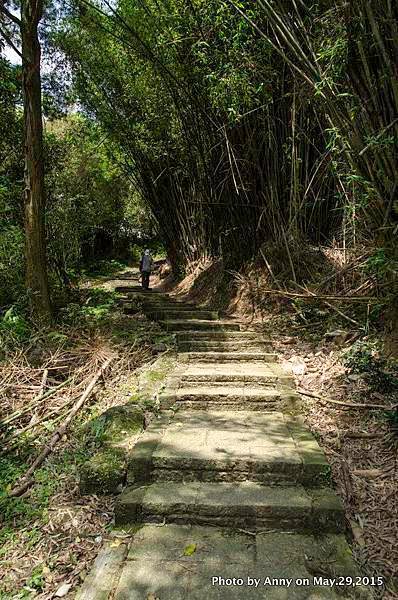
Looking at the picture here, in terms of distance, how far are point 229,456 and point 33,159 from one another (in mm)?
3606

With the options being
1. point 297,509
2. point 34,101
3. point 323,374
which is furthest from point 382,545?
point 34,101

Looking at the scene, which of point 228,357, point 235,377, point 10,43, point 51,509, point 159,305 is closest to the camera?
point 51,509

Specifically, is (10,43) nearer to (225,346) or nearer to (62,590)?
(225,346)

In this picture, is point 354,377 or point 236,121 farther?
point 236,121

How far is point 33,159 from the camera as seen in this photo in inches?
165

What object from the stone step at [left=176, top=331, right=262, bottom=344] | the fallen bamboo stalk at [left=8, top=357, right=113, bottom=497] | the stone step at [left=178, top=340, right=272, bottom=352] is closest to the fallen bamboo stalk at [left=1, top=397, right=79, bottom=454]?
the fallen bamboo stalk at [left=8, top=357, right=113, bottom=497]

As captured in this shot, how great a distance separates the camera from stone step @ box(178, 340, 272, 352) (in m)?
4.00

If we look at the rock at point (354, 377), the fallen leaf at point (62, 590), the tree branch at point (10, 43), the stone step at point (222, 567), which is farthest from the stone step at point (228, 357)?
the tree branch at point (10, 43)

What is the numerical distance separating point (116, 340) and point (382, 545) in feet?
10.1

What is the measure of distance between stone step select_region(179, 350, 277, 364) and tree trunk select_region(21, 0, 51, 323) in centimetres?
174

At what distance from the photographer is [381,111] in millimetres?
2641

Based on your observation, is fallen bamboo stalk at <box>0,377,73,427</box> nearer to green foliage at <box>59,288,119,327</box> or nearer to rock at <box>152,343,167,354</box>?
rock at <box>152,343,167,354</box>

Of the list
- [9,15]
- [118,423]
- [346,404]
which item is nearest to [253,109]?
[9,15]

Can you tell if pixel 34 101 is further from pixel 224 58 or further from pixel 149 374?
pixel 149 374
